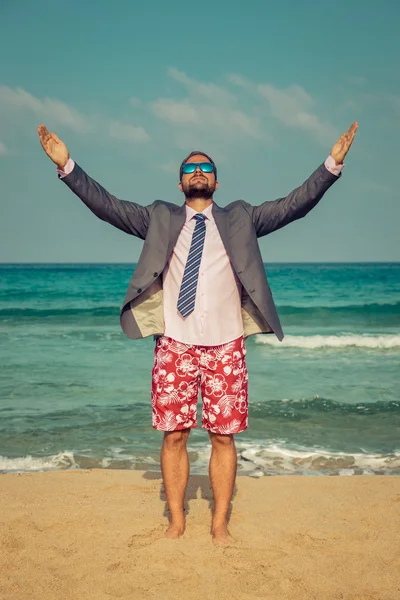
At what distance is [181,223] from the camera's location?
4117 millimetres

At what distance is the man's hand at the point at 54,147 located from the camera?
3939 millimetres

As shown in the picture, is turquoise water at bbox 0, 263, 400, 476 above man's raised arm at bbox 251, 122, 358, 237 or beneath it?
beneath

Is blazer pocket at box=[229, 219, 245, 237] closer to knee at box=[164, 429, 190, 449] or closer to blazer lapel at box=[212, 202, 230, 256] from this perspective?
blazer lapel at box=[212, 202, 230, 256]

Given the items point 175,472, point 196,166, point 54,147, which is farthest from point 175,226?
point 175,472

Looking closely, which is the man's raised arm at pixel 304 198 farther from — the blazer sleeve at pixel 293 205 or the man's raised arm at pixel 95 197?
the man's raised arm at pixel 95 197

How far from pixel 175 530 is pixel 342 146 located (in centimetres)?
248

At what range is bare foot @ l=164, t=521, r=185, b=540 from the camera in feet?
13.6

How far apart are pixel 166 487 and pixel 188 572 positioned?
24.6 inches

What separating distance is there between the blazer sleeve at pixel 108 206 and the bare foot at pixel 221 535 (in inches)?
71.5

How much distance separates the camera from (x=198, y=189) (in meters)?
4.15

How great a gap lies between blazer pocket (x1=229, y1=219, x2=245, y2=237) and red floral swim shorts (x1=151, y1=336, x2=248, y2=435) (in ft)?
2.13

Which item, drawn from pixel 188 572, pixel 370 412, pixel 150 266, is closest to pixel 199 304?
pixel 150 266

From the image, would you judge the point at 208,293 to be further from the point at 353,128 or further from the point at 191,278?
the point at 353,128

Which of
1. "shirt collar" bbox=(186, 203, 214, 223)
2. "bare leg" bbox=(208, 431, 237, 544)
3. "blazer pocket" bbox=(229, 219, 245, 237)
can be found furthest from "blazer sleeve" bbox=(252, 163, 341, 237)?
"bare leg" bbox=(208, 431, 237, 544)
